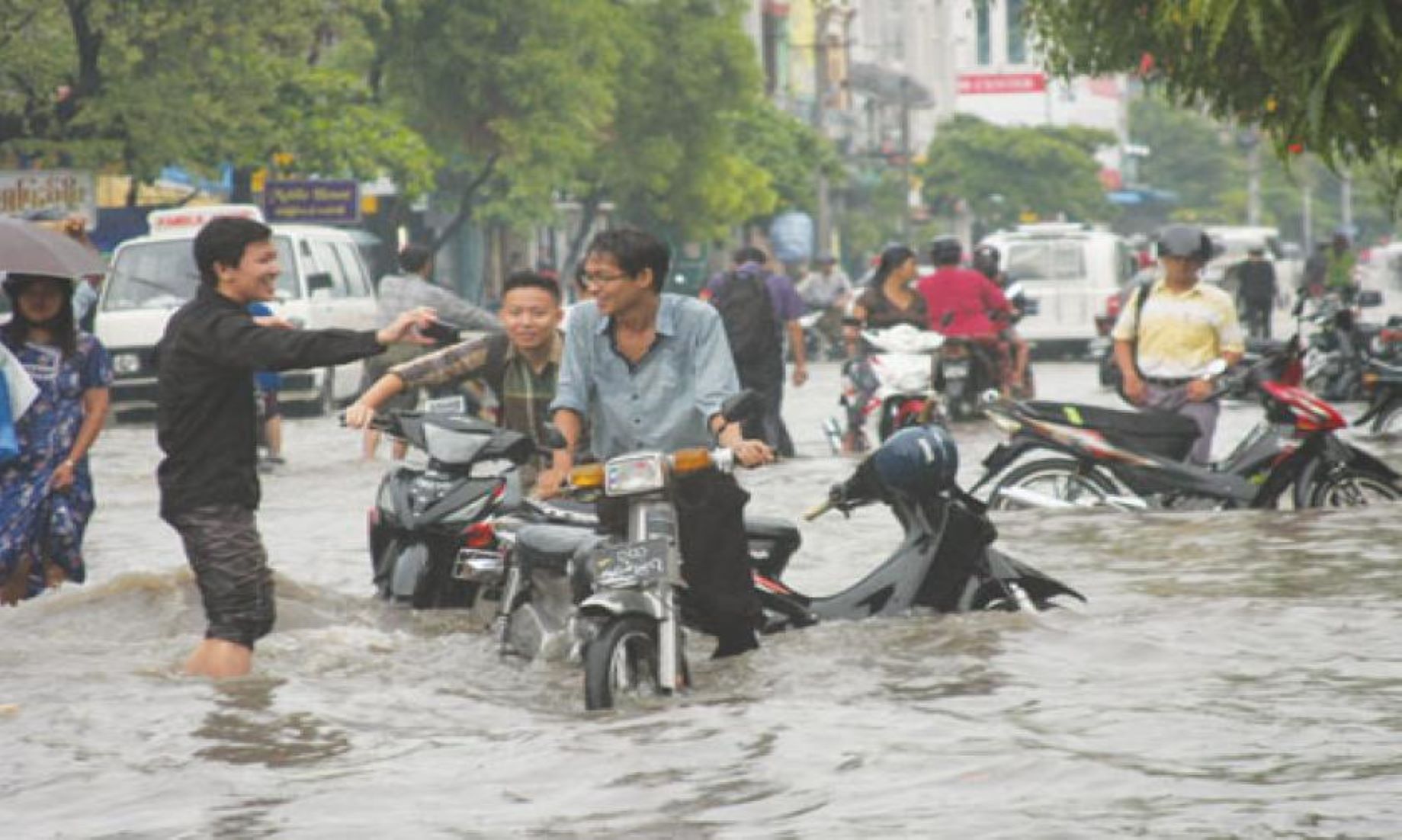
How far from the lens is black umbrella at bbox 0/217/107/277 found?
10.8 m

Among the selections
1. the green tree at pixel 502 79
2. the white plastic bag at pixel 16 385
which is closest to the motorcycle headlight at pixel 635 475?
the white plastic bag at pixel 16 385

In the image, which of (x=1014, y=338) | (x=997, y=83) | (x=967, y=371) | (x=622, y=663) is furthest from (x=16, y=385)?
(x=997, y=83)

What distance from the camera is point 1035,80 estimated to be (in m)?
126

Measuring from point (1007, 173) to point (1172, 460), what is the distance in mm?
82554

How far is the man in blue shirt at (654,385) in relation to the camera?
9219 mm

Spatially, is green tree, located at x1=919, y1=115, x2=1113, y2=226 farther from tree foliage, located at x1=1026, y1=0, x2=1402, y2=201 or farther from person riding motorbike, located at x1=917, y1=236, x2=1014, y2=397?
tree foliage, located at x1=1026, y1=0, x2=1402, y2=201

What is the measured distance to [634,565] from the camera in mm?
8656

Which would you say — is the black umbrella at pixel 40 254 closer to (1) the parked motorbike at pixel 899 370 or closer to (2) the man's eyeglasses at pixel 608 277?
(2) the man's eyeglasses at pixel 608 277

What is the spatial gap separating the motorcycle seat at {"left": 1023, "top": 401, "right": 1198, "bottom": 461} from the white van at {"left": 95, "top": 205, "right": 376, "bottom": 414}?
47.9ft

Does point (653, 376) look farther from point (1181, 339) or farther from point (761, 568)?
point (1181, 339)

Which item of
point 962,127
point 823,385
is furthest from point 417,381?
point 962,127

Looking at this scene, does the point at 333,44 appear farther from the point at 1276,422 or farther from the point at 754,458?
the point at 754,458

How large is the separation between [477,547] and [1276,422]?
491cm

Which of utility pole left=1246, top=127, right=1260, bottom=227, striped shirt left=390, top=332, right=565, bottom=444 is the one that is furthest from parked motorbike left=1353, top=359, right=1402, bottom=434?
utility pole left=1246, top=127, right=1260, bottom=227
